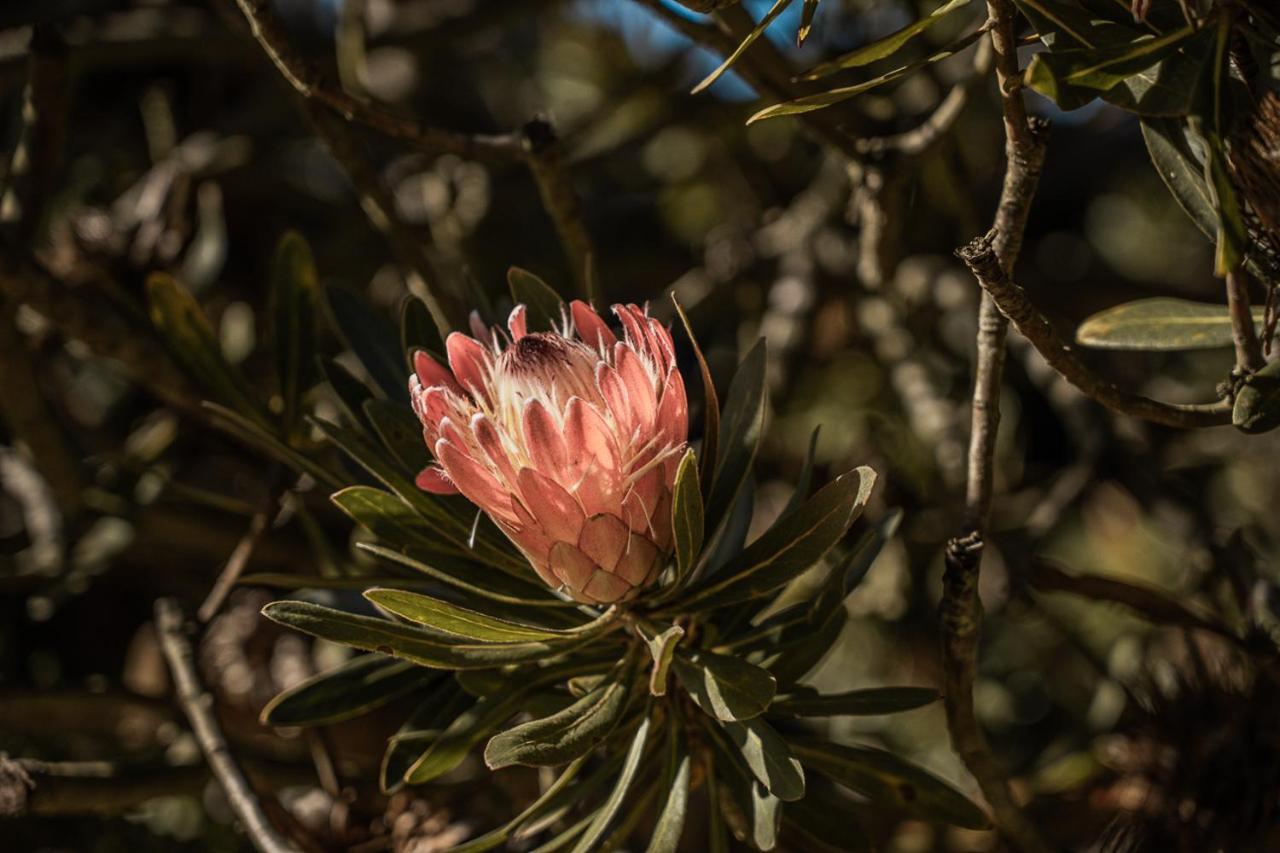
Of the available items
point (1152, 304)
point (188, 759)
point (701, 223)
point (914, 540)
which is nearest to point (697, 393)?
point (914, 540)

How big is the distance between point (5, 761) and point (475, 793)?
A: 1.46ft

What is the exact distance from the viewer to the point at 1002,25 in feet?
2.44

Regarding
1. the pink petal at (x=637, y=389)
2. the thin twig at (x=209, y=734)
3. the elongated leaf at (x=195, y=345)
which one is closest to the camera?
A: the pink petal at (x=637, y=389)

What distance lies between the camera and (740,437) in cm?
92

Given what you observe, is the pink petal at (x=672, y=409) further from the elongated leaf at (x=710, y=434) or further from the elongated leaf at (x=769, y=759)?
the elongated leaf at (x=769, y=759)

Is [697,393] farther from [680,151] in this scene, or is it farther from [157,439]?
[680,151]

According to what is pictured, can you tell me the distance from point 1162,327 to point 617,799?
57 centimetres

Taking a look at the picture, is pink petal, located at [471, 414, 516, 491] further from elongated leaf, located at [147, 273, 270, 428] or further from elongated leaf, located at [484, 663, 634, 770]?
elongated leaf, located at [147, 273, 270, 428]

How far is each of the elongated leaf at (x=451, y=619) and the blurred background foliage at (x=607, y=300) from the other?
0.42 metres

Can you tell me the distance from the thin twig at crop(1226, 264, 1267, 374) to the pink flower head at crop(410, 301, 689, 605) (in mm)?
366

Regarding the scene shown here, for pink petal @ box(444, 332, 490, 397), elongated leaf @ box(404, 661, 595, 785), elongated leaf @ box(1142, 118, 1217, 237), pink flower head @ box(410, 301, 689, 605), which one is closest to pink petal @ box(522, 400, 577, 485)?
pink flower head @ box(410, 301, 689, 605)

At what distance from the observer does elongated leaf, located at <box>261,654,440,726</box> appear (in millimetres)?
954

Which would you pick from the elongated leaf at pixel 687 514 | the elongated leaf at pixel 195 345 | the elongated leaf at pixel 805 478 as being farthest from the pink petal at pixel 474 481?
the elongated leaf at pixel 195 345

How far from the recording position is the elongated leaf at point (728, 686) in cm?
78
